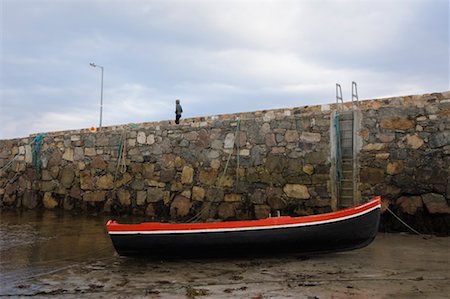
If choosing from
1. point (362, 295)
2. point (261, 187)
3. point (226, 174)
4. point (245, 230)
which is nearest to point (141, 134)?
point (226, 174)

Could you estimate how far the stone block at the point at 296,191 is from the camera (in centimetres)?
797

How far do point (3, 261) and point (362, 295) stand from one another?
16.1ft

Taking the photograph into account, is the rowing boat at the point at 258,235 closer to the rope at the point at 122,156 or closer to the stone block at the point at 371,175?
the stone block at the point at 371,175

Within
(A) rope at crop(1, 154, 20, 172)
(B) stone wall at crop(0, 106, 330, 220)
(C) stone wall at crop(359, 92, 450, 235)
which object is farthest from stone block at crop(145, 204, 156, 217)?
(A) rope at crop(1, 154, 20, 172)

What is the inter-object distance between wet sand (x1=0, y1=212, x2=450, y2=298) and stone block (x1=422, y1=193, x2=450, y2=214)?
1.76ft

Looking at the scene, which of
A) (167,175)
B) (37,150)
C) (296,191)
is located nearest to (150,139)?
(167,175)

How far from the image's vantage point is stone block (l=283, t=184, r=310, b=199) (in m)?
7.97

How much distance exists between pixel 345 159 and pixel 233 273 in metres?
3.83

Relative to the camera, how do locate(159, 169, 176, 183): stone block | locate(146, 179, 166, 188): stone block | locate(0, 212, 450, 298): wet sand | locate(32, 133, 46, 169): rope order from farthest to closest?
locate(32, 133, 46, 169): rope < locate(146, 179, 166, 188): stone block < locate(159, 169, 176, 183): stone block < locate(0, 212, 450, 298): wet sand

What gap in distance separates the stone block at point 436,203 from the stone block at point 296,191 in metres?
2.11

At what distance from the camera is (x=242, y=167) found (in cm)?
866

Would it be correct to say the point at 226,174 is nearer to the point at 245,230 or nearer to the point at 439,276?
the point at 245,230

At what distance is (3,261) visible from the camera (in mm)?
5789

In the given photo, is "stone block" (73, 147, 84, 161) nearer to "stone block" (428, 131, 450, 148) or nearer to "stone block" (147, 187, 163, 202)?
"stone block" (147, 187, 163, 202)
